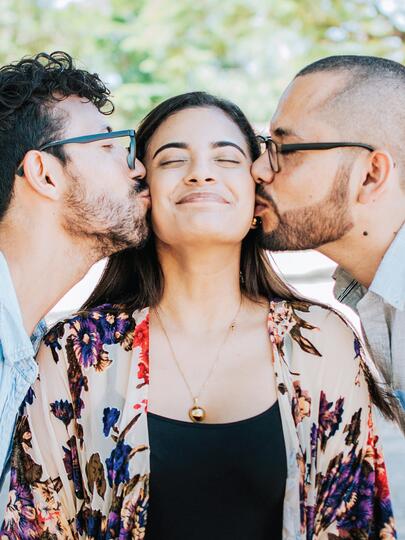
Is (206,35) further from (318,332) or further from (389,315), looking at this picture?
(318,332)

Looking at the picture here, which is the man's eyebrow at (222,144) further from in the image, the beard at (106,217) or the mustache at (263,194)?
the beard at (106,217)

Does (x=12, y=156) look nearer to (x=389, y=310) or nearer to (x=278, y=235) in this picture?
(x=278, y=235)

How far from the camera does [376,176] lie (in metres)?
3.26

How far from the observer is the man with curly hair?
3188 mm

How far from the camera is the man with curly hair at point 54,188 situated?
3.19m

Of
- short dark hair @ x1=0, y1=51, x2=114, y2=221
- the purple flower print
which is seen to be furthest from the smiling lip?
the purple flower print

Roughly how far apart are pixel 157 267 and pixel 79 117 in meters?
0.80

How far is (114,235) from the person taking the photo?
3.28 metres

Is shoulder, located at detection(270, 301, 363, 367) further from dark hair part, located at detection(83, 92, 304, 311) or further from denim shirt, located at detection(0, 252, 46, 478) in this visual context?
denim shirt, located at detection(0, 252, 46, 478)

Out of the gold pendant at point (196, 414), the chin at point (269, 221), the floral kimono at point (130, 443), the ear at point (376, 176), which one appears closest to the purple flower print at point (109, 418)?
the floral kimono at point (130, 443)

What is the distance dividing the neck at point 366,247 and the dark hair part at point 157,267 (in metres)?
0.30

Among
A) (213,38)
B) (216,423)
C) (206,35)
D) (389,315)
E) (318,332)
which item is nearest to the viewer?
(216,423)

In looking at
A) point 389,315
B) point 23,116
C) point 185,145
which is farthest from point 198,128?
point 389,315

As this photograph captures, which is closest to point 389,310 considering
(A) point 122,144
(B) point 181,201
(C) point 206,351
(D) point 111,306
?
(C) point 206,351
